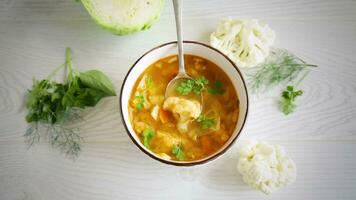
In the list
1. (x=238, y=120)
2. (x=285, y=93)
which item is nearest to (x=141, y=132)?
(x=238, y=120)

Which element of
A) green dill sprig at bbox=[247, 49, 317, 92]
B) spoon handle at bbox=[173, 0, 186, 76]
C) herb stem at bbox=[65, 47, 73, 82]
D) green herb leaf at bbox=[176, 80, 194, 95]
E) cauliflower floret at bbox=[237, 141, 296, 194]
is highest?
green dill sprig at bbox=[247, 49, 317, 92]

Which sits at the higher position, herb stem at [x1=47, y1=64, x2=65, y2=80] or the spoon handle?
the spoon handle

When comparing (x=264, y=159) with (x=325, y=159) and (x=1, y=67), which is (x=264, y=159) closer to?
(x=325, y=159)

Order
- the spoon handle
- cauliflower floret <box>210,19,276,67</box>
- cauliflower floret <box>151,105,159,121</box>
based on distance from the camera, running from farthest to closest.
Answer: cauliflower floret <box>210,19,276,67</box> < cauliflower floret <box>151,105,159,121</box> < the spoon handle

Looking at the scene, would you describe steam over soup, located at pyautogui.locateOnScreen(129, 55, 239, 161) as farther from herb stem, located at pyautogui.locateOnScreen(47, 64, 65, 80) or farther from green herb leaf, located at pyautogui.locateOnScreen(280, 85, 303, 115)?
herb stem, located at pyautogui.locateOnScreen(47, 64, 65, 80)

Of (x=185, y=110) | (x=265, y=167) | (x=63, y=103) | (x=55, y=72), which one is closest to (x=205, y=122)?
(x=185, y=110)

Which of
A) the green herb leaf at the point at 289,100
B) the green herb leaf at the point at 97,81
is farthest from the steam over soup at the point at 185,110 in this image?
the green herb leaf at the point at 289,100

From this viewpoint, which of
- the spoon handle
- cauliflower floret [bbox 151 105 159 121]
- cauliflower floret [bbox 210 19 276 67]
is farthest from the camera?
cauliflower floret [bbox 210 19 276 67]

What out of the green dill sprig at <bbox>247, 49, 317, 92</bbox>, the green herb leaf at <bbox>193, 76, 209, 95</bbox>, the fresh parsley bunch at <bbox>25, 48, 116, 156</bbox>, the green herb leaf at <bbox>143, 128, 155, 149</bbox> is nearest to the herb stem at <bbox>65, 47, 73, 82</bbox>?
the fresh parsley bunch at <bbox>25, 48, 116, 156</bbox>
